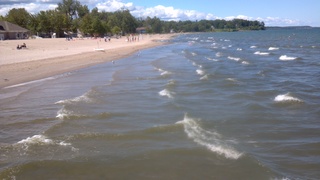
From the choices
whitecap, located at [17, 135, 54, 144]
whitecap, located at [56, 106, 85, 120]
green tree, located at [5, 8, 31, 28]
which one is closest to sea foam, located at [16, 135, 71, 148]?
whitecap, located at [17, 135, 54, 144]

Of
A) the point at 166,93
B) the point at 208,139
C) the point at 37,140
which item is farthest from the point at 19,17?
the point at 208,139

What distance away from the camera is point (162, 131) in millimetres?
12531

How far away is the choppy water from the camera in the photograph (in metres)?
9.18

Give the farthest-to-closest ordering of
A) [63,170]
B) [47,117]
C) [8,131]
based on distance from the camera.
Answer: [47,117] → [8,131] → [63,170]

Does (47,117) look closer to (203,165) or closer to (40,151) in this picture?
(40,151)

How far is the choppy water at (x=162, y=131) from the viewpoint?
918 centimetres

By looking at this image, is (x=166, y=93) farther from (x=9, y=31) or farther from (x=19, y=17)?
(x=19, y=17)

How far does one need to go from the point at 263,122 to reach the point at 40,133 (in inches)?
331

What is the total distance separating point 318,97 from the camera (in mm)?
18156

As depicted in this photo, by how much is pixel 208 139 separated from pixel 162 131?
187 centimetres

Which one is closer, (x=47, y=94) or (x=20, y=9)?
(x=47, y=94)

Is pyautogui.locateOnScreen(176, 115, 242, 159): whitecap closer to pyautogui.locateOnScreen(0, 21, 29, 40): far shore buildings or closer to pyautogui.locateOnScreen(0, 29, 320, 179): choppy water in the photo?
pyautogui.locateOnScreen(0, 29, 320, 179): choppy water

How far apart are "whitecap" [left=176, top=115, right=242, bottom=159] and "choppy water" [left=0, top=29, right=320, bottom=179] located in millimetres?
33

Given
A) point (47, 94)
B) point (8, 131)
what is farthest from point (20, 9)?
point (8, 131)
